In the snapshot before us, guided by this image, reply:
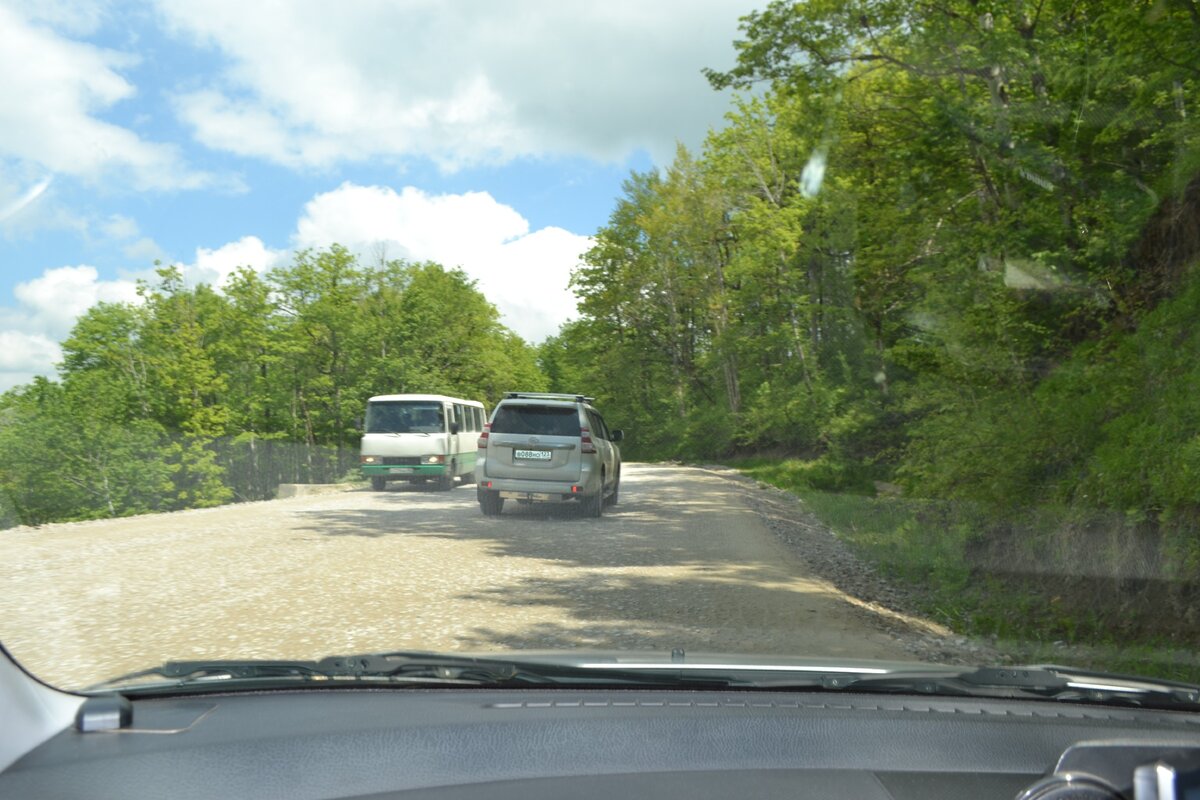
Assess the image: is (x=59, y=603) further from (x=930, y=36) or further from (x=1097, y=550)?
(x=930, y=36)

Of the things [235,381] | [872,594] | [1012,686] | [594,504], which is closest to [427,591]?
[872,594]

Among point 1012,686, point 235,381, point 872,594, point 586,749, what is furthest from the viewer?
point 235,381

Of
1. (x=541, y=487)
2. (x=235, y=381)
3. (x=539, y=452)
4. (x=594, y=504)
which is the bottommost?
(x=594, y=504)

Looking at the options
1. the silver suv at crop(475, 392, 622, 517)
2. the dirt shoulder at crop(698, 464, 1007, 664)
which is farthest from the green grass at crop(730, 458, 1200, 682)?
the silver suv at crop(475, 392, 622, 517)

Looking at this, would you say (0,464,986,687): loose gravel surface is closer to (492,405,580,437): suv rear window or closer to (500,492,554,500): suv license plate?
(500,492,554,500): suv license plate

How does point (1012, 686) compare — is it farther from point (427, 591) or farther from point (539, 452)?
point (539, 452)

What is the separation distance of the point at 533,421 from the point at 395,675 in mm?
13131

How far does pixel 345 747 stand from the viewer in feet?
7.15

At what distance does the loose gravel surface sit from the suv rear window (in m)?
1.51

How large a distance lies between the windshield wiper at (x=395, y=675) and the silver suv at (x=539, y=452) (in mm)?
12769

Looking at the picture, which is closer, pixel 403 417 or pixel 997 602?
pixel 997 602

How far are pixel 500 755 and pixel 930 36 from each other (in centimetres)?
1361

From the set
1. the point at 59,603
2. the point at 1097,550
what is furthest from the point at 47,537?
the point at 1097,550

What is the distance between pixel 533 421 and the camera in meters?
15.9
